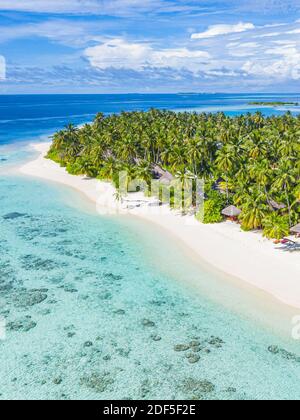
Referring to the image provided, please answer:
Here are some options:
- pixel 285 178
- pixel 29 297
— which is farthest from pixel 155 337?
pixel 285 178

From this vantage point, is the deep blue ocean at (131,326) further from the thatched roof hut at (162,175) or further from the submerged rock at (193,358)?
the thatched roof hut at (162,175)

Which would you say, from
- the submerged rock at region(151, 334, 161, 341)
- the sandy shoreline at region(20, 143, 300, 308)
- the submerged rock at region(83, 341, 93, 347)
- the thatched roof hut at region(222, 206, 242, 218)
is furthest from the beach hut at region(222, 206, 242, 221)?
the submerged rock at region(83, 341, 93, 347)

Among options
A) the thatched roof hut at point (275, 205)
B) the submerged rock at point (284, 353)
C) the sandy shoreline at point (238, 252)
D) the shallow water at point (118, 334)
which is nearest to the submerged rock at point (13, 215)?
→ the shallow water at point (118, 334)

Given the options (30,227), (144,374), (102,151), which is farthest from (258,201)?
(102,151)

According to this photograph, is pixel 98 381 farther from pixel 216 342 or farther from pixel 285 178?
pixel 285 178
